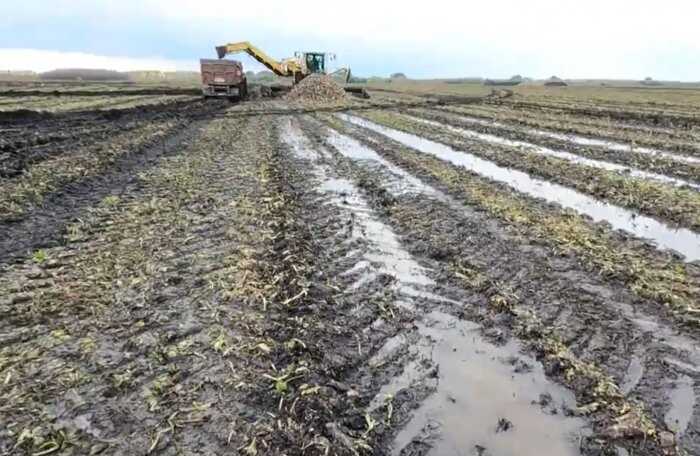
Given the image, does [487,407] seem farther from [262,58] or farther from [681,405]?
[262,58]

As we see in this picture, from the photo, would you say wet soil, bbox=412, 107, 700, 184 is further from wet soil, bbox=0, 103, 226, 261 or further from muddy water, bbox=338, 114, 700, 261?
wet soil, bbox=0, 103, 226, 261

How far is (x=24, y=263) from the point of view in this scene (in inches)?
232

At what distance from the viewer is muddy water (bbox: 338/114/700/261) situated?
7332 mm

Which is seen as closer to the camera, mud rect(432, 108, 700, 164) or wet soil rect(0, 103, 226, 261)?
wet soil rect(0, 103, 226, 261)

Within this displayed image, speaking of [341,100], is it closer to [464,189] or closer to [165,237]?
[464,189]

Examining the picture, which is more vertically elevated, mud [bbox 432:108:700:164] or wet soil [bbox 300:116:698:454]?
mud [bbox 432:108:700:164]

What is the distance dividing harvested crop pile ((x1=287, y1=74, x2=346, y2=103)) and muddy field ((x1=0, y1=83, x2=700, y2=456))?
25.9 m

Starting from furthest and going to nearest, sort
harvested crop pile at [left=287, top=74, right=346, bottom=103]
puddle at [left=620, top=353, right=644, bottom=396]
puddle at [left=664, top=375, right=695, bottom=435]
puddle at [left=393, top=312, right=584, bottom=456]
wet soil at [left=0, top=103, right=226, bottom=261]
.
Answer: harvested crop pile at [left=287, top=74, right=346, bottom=103]
wet soil at [left=0, top=103, right=226, bottom=261]
puddle at [left=620, top=353, right=644, bottom=396]
puddle at [left=664, top=375, right=695, bottom=435]
puddle at [left=393, top=312, right=584, bottom=456]

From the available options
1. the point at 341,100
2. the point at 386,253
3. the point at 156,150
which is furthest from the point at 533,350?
the point at 341,100

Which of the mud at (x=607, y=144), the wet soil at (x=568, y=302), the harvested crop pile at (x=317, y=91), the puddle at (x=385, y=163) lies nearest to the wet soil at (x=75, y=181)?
the puddle at (x=385, y=163)

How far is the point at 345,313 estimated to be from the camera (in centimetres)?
510

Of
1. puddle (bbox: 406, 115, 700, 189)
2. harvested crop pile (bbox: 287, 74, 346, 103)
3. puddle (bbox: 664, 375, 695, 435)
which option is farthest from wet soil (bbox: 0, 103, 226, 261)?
harvested crop pile (bbox: 287, 74, 346, 103)

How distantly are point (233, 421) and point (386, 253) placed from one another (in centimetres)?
383

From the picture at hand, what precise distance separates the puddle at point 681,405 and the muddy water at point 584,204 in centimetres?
326
